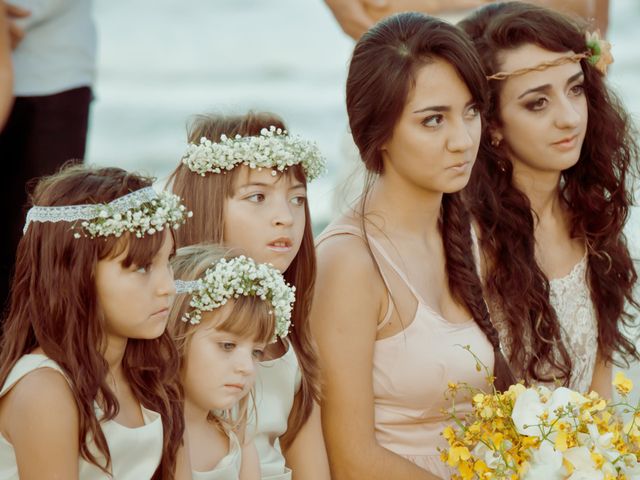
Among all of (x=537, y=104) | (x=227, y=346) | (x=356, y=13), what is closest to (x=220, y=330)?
(x=227, y=346)

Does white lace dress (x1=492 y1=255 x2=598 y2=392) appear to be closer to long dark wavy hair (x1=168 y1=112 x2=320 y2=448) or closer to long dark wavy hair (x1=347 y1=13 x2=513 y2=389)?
long dark wavy hair (x1=347 y1=13 x2=513 y2=389)

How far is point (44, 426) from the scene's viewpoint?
8.68 feet

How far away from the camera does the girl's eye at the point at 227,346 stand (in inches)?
124

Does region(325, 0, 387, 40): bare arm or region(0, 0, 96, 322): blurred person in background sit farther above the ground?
region(325, 0, 387, 40): bare arm

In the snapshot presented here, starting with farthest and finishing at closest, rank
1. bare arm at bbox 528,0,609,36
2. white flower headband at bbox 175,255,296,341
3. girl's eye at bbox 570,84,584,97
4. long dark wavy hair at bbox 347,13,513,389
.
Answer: bare arm at bbox 528,0,609,36 → girl's eye at bbox 570,84,584,97 → long dark wavy hair at bbox 347,13,513,389 → white flower headband at bbox 175,255,296,341

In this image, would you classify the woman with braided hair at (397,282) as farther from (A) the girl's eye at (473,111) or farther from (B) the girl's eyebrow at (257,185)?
A: (B) the girl's eyebrow at (257,185)

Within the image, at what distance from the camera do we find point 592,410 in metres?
2.81

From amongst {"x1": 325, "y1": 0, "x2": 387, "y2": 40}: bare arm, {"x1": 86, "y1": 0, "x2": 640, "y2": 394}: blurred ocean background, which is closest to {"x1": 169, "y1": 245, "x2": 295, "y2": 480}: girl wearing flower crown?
{"x1": 325, "y1": 0, "x2": 387, "y2": 40}: bare arm

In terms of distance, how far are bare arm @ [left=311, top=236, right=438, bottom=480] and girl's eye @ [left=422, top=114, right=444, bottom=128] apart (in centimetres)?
48

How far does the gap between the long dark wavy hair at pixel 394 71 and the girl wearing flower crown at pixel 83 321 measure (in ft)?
3.00

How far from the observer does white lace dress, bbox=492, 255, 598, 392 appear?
4238 mm

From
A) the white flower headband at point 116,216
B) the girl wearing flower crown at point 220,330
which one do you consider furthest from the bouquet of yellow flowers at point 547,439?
the white flower headband at point 116,216

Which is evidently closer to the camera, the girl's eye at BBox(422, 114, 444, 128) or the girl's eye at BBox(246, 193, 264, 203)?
the girl's eye at BBox(246, 193, 264, 203)

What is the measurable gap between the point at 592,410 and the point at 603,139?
1.78 metres
